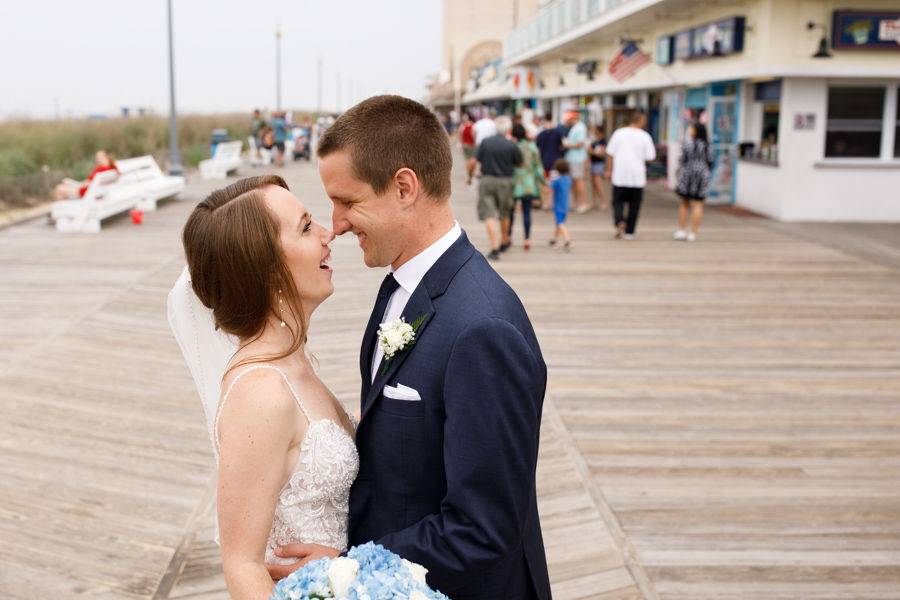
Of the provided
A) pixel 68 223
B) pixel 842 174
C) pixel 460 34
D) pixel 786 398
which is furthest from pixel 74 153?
pixel 460 34

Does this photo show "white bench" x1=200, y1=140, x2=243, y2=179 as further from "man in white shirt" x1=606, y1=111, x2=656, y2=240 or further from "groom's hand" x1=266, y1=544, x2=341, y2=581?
"groom's hand" x1=266, y1=544, x2=341, y2=581

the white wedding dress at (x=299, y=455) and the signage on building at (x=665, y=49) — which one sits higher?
the signage on building at (x=665, y=49)

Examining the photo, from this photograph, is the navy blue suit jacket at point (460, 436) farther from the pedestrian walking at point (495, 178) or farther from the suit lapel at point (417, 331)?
the pedestrian walking at point (495, 178)

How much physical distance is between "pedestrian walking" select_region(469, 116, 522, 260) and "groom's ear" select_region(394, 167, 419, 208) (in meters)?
10.2

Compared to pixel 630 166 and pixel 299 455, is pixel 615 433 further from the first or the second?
pixel 630 166

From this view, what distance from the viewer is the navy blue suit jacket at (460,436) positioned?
1.81 m

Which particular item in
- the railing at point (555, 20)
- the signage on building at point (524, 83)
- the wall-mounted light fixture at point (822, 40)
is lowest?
the wall-mounted light fixture at point (822, 40)

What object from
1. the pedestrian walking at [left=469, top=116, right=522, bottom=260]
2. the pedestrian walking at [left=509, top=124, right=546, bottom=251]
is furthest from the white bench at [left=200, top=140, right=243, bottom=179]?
the pedestrian walking at [left=469, top=116, right=522, bottom=260]

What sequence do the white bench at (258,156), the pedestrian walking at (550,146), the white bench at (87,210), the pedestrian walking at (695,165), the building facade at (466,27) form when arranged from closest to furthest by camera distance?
the pedestrian walking at (695,165)
the white bench at (87,210)
the pedestrian walking at (550,146)
the white bench at (258,156)
the building facade at (466,27)

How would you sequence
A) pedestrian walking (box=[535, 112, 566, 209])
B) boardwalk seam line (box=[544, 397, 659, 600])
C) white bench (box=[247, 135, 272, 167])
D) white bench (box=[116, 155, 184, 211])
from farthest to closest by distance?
white bench (box=[247, 135, 272, 167]) → white bench (box=[116, 155, 184, 211]) → pedestrian walking (box=[535, 112, 566, 209]) → boardwalk seam line (box=[544, 397, 659, 600])

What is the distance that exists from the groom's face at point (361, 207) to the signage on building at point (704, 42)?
54.0ft

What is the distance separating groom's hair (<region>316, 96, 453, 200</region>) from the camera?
1.99 m

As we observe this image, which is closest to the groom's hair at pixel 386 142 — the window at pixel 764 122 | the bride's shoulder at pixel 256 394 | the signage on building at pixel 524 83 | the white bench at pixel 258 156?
the bride's shoulder at pixel 256 394

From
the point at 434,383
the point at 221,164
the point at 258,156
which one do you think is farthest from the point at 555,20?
the point at 434,383
